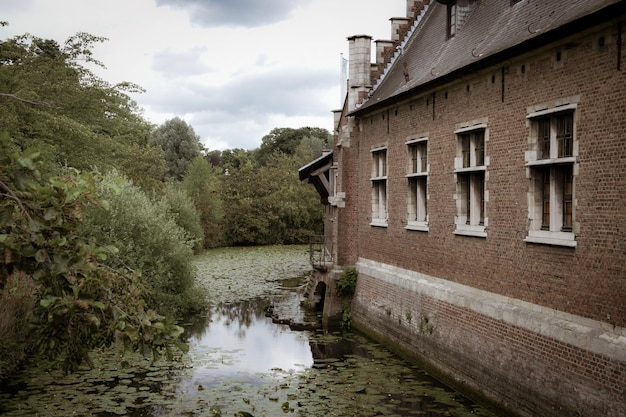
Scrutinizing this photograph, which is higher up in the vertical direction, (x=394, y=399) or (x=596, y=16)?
(x=596, y=16)

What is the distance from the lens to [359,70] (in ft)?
61.6

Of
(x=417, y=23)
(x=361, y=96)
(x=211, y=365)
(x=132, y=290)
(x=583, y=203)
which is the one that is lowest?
(x=211, y=365)

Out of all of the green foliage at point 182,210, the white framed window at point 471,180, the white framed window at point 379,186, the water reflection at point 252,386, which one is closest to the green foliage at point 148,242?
the water reflection at point 252,386

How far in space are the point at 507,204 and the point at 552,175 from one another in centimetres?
120

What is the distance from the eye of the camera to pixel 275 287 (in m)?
26.6

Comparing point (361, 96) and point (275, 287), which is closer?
point (361, 96)

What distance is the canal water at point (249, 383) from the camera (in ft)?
35.6

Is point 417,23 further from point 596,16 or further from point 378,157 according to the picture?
point 596,16

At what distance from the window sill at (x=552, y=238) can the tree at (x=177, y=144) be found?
55359mm

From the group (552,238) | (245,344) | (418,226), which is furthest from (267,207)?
(552,238)

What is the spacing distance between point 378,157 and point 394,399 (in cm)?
751

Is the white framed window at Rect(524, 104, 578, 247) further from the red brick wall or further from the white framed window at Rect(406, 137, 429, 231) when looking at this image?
the white framed window at Rect(406, 137, 429, 231)

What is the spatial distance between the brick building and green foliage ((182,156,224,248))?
3154cm

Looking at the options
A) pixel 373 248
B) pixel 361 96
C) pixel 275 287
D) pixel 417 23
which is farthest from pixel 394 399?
pixel 275 287
